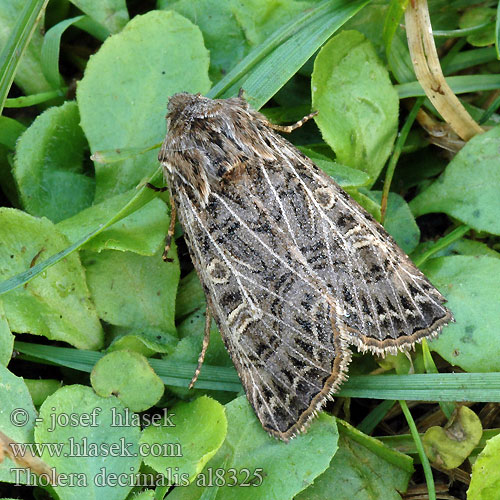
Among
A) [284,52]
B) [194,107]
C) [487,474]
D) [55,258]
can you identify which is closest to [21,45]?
[194,107]

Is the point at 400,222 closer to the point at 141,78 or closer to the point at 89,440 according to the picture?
the point at 141,78

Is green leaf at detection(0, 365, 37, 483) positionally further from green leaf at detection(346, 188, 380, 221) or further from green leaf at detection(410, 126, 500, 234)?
green leaf at detection(410, 126, 500, 234)

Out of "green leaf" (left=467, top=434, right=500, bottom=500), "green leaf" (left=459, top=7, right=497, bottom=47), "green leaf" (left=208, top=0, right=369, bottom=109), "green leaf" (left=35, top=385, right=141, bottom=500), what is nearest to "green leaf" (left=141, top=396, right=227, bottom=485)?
"green leaf" (left=35, top=385, right=141, bottom=500)

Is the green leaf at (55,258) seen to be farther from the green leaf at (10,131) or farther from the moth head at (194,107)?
the green leaf at (10,131)

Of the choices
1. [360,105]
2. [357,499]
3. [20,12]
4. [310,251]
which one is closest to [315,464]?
[357,499]

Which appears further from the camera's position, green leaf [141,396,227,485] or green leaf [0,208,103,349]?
green leaf [0,208,103,349]

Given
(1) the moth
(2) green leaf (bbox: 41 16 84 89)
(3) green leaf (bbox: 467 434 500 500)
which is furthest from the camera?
(2) green leaf (bbox: 41 16 84 89)
